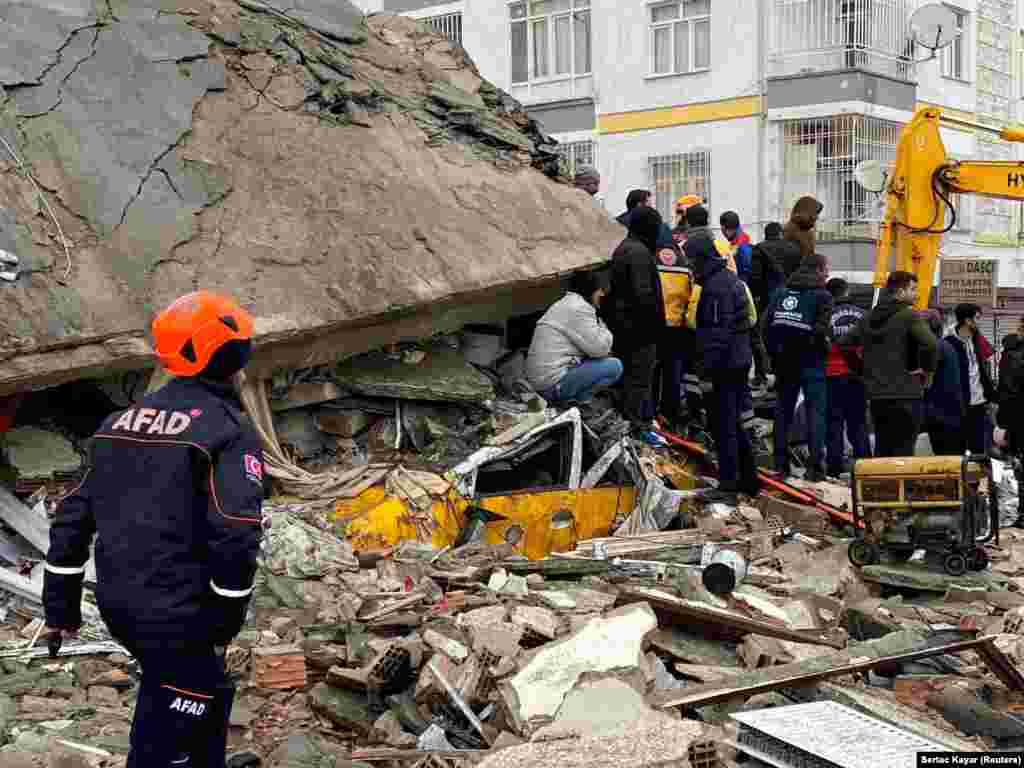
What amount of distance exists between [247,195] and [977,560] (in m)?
5.38

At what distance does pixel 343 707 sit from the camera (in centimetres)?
600

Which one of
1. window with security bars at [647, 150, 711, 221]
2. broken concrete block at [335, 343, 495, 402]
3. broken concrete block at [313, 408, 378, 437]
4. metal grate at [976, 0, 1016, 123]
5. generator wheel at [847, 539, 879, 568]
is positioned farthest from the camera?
metal grate at [976, 0, 1016, 123]

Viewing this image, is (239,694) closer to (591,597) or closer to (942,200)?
(591,597)

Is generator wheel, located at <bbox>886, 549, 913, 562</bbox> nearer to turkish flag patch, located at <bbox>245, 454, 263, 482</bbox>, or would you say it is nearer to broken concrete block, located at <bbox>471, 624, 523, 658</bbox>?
broken concrete block, located at <bbox>471, 624, 523, 658</bbox>

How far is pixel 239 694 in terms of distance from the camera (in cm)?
616

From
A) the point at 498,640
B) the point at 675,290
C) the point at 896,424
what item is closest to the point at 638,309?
the point at 675,290

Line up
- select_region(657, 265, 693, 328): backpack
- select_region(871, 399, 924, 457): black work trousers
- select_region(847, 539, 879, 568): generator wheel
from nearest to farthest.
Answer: select_region(847, 539, 879, 568): generator wheel → select_region(871, 399, 924, 457): black work trousers → select_region(657, 265, 693, 328): backpack

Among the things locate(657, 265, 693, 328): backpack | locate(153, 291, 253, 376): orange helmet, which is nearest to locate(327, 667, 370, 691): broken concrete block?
locate(153, 291, 253, 376): orange helmet

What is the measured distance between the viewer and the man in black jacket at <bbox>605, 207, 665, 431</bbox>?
10258mm

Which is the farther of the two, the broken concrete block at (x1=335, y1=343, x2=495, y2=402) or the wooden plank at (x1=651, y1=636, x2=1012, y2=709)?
the broken concrete block at (x1=335, y1=343, x2=495, y2=402)

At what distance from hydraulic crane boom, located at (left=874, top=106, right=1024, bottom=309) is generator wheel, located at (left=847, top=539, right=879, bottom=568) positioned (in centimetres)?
340

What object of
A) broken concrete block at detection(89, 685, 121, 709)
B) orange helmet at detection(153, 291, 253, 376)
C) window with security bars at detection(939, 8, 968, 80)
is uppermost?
window with security bars at detection(939, 8, 968, 80)

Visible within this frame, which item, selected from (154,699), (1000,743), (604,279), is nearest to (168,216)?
(604,279)

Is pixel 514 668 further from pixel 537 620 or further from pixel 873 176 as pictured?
pixel 873 176
